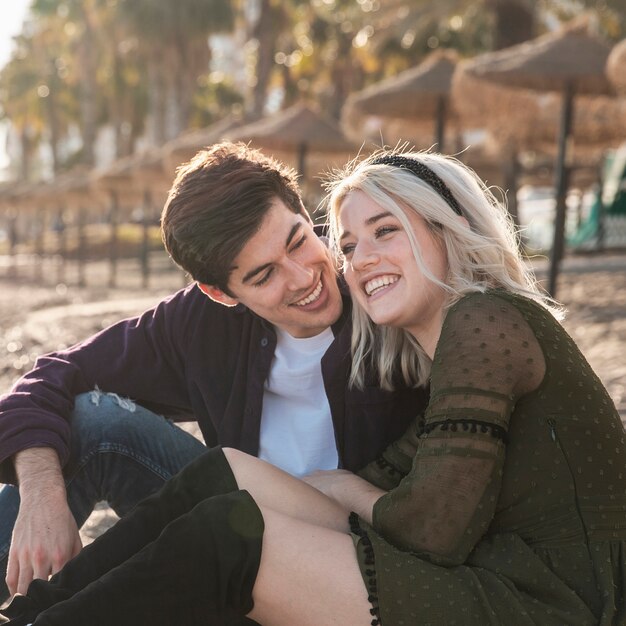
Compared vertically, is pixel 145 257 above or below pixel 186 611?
below

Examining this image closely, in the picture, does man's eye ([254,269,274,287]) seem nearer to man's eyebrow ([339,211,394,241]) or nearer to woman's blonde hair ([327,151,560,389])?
woman's blonde hair ([327,151,560,389])

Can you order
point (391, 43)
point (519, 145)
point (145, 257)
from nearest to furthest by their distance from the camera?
point (519, 145) < point (145, 257) < point (391, 43)

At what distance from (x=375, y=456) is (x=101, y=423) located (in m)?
0.81

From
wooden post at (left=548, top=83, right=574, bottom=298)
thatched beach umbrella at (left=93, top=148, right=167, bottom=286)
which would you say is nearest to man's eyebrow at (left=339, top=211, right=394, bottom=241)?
wooden post at (left=548, top=83, right=574, bottom=298)

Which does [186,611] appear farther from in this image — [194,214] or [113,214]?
[113,214]

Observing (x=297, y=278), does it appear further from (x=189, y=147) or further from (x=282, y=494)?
(x=189, y=147)

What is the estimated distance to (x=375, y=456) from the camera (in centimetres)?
254

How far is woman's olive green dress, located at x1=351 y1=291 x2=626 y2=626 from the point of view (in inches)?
70.4

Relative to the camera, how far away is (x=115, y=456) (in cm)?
263

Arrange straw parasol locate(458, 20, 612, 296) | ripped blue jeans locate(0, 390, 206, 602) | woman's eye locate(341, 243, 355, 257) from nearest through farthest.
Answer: woman's eye locate(341, 243, 355, 257), ripped blue jeans locate(0, 390, 206, 602), straw parasol locate(458, 20, 612, 296)

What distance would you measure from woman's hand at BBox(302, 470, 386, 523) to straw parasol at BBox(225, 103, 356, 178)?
838cm

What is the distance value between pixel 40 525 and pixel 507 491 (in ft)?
3.96

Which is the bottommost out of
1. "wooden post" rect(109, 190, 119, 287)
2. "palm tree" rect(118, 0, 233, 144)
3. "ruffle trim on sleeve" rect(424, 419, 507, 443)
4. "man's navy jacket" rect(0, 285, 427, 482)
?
"wooden post" rect(109, 190, 119, 287)

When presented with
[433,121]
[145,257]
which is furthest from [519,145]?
[145,257]
